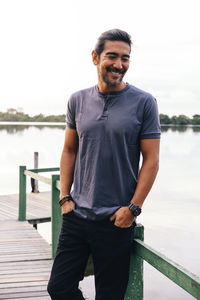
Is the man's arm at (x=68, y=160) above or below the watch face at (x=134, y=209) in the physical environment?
above

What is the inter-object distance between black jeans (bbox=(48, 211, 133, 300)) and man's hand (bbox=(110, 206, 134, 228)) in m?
0.05

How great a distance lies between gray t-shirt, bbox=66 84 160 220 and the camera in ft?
6.73

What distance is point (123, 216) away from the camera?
2.03 metres

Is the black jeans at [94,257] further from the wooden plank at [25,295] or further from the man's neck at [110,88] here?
the wooden plank at [25,295]

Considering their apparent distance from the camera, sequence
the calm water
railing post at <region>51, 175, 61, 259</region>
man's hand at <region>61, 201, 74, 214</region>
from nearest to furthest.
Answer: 1. man's hand at <region>61, 201, 74, 214</region>
2. railing post at <region>51, 175, 61, 259</region>
3. the calm water

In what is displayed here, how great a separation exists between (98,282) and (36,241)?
3718 millimetres

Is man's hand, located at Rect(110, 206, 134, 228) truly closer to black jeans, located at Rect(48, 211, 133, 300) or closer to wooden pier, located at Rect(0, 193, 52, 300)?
black jeans, located at Rect(48, 211, 133, 300)

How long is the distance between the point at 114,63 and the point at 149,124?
38 cm

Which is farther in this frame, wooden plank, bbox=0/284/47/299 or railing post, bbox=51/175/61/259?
railing post, bbox=51/175/61/259

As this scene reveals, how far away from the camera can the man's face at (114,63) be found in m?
2.12

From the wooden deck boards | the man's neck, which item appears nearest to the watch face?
the man's neck

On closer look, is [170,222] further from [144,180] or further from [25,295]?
[144,180]

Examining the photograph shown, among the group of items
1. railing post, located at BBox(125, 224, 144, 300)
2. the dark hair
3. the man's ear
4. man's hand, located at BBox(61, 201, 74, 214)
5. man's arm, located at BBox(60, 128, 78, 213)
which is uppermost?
the dark hair

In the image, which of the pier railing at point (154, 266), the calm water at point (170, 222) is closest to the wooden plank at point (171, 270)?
the pier railing at point (154, 266)
